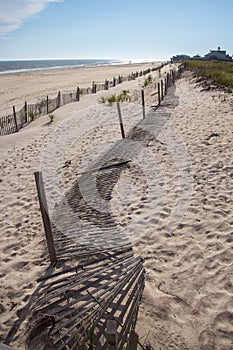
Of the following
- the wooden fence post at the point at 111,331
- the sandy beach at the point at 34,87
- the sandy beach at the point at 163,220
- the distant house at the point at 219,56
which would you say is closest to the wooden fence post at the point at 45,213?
the sandy beach at the point at 163,220

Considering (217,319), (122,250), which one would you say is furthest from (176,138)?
(217,319)

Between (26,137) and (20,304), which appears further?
(26,137)

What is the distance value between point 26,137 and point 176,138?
18.8ft

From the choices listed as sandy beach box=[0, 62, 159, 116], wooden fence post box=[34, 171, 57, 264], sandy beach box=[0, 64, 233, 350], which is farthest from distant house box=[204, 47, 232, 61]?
wooden fence post box=[34, 171, 57, 264]

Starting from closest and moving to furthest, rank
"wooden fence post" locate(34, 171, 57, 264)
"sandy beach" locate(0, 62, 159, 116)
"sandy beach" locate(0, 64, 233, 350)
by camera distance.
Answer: "sandy beach" locate(0, 64, 233, 350), "wooden fence post" locate(34, 171, 57, 264), "sandy beach" locate(0, 62, 159, 116)

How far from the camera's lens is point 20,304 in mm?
3236

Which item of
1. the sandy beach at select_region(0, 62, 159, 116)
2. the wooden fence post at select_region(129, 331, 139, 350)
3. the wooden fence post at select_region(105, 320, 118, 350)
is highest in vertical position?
the wooden fence post at select_region(105, 320, 118, 350)

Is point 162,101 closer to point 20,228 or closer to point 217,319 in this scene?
point 20,228

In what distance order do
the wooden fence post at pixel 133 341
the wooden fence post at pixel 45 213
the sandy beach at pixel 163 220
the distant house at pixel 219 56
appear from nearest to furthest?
the wooden fence post at pixel 133 341 → the sandy beach at pixel 163 220 → the wooden fence post at pixel 45 213 → the distant house at pixel 219 56

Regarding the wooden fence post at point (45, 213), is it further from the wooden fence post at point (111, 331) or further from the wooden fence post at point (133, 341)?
the wooden fence post at point (111, 331)

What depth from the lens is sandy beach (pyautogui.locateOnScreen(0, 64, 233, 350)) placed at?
2.88m

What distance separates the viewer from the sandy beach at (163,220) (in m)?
2.88

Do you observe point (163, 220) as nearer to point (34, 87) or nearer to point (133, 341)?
point (133, 341)

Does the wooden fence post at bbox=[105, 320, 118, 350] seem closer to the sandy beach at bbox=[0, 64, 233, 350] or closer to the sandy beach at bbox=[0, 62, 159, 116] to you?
the sandy beach at bbox=[0, 64, 233, 350]
